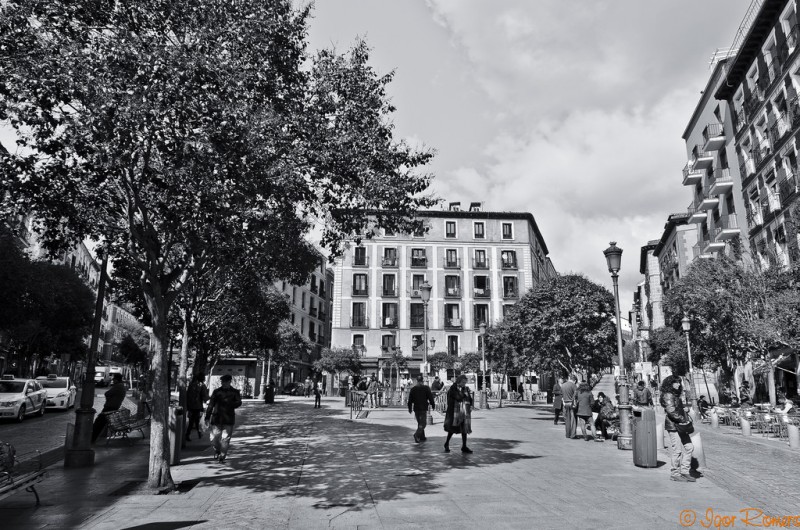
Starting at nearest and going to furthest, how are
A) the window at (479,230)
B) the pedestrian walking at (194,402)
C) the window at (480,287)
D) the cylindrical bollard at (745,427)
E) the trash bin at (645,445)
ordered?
the trash bin at (645,445)
the pedestrian walking at (194,402)
the cylindrical bollard at (745,427)
the window at (480,287)
the window at (479,230)

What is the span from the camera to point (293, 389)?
48.2 meters

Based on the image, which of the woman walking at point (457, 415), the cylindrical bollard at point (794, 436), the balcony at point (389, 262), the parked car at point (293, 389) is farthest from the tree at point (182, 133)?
the balcony at point (389, 262)

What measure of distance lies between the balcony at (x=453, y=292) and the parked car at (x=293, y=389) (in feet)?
53.1

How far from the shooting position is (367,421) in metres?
20.8

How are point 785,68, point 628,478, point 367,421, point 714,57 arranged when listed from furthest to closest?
point 714,57, point 785,68, point 367,421, point 628,478

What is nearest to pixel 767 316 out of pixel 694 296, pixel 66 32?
pixel 694 296

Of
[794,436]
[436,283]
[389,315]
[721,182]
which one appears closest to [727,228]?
[721,182]

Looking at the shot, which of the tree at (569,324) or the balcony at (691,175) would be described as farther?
the balcony at (691,175)

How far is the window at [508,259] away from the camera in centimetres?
5509

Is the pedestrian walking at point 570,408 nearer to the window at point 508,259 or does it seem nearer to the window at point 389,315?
the window at point 389,315

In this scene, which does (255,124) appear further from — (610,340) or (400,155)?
(610,340)

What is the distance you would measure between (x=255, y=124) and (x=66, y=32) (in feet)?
10.1

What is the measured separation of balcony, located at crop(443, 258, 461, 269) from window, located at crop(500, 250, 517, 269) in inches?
172

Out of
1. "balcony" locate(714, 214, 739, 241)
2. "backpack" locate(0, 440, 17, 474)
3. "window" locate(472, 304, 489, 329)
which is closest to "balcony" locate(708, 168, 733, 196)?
"balcony" locate(714, 214, 739, 241)
